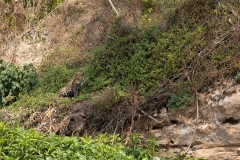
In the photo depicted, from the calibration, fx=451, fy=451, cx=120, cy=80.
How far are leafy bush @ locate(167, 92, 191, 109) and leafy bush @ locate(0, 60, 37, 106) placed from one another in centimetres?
421

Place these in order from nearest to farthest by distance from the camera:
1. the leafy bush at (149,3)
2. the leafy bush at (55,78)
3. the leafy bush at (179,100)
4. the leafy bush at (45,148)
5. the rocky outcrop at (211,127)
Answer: the leafy bush at (45,148)
the rocky outcrop at (211,127)
the leafy bush at (179,100)
the leafy bush at (55,78)
the leafy bush at (149,3)

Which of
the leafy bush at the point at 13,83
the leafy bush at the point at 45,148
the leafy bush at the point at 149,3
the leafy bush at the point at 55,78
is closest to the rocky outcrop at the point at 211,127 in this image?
the leafy bush at the point at 45,148

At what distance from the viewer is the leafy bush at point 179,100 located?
7.81 m

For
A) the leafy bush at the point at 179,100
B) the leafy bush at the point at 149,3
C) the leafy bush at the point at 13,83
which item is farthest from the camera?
the leafy bush at the point at 149,3

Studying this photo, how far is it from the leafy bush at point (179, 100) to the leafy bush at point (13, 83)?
13.8 feet

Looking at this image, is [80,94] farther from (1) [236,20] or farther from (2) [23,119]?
(1) [236,20]

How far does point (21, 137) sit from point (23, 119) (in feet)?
10.7

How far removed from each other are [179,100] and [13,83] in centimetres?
454

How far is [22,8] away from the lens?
14453 millimetres

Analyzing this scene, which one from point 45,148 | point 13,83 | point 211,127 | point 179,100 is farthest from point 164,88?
point 13,83

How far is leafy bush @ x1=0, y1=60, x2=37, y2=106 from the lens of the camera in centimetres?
1047

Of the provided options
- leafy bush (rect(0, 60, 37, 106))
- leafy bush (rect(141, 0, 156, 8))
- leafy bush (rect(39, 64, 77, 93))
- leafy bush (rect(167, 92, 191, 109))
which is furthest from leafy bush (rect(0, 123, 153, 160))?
leafy bush (rect(141, 0, 156, 8))

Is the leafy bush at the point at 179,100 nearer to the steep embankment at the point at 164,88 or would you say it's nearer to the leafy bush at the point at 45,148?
the steep embankment at the point at 164,88

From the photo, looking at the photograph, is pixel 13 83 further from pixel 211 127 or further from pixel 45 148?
pixel 211 127
